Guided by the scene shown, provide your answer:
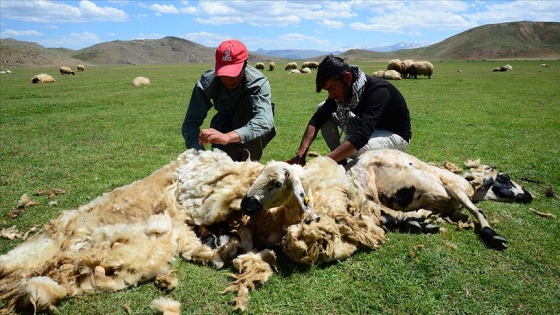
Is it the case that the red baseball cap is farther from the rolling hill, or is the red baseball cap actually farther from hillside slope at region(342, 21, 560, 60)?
hillside slope at region(342, 21, 560, 60)

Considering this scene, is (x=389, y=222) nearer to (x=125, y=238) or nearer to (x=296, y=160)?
(x=296, y=160)

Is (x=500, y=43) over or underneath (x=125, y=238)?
over

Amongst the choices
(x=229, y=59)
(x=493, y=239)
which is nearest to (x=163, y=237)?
(x=229, y=59)

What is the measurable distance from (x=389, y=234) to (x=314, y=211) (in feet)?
3.36

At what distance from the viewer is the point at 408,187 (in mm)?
4719

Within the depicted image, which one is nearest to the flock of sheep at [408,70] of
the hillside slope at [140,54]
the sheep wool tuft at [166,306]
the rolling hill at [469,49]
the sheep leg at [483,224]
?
the sheep leg at [483,224]

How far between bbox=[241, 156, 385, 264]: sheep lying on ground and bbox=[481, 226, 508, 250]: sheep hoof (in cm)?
118

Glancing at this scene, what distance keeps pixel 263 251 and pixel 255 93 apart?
8.18 feet

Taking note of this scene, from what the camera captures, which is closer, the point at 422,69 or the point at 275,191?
the point at 275,191

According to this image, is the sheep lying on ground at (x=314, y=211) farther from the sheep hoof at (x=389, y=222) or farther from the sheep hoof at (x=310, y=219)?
the sheep hoof at (x=389, y=222)

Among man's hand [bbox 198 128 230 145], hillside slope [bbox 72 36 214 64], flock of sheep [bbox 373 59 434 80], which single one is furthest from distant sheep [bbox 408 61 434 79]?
hillside slope [bbox 72 36 214 64]

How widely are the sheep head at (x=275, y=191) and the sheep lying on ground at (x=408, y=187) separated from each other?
1.28 metres

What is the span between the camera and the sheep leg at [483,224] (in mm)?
4086

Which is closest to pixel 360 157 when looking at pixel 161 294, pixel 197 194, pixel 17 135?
pixel 197 194
